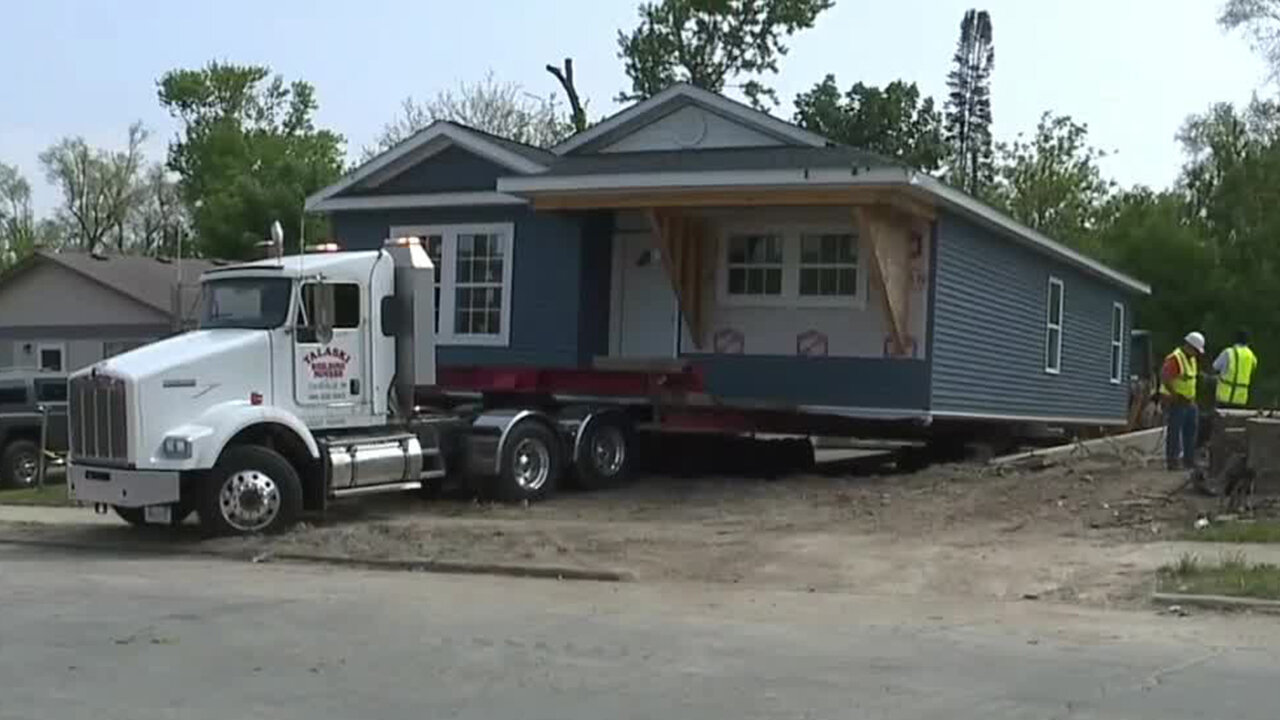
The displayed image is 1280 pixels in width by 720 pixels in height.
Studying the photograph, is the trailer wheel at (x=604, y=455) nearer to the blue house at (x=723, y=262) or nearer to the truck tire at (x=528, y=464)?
the truck tire at (x=528, y=464)

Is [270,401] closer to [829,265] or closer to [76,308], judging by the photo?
[829,265]

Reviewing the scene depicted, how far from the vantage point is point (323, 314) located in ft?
59.6

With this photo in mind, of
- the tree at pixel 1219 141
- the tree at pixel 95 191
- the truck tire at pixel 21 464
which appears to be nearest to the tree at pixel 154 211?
the tree at pixel 95 191

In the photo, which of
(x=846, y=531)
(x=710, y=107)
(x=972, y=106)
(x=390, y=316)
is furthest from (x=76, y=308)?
(x=972, y=106)

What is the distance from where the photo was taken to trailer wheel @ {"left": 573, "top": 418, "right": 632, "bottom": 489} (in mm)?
20688

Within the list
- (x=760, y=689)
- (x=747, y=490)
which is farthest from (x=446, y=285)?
(x=760, y=689)

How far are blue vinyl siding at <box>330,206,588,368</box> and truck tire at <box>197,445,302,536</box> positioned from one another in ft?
20.3

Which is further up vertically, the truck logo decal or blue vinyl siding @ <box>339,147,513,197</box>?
blue vinyl siding @ <box>339,147,513,197</box>

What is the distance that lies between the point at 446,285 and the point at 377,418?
18.1 feet

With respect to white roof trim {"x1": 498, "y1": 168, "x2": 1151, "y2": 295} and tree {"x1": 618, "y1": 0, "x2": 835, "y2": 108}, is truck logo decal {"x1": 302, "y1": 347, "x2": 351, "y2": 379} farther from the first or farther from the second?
tree {"x1": 618, "y1": 0, "x2": 835, "y2": 108}

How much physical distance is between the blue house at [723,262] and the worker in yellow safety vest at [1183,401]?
2931 mm

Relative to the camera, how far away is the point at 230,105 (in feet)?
277

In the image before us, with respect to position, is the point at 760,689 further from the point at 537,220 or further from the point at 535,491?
the point at 537,220

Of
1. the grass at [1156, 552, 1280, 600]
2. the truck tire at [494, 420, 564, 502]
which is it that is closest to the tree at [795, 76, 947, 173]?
the truck tire at [494, 420, 564, 502]
